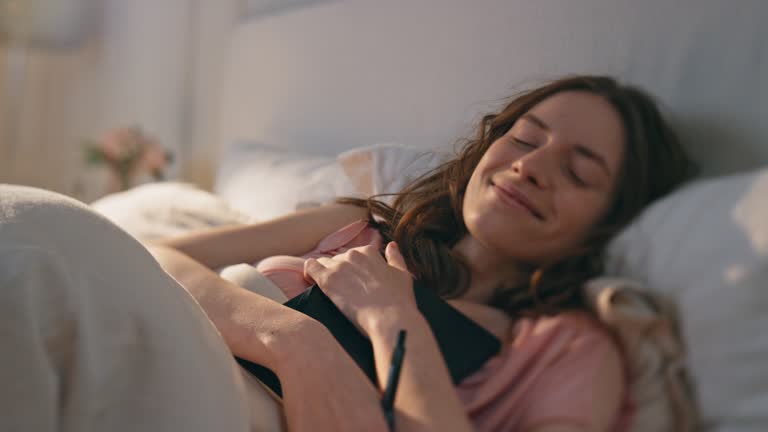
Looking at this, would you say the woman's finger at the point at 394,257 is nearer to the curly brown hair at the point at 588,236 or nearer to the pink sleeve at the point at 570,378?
the curly brown hair at the point at 588,236

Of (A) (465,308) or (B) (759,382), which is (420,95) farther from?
(B) (759,382)

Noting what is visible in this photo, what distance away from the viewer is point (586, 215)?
37 cm

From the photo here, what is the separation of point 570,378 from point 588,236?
7 centimetres

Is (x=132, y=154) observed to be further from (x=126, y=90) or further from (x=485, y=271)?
(x=485, y=271)

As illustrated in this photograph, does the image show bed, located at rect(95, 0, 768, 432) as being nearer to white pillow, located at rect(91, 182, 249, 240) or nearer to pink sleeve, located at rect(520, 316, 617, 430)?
pink sleeve, located at rect(520, 316, 617, 430)

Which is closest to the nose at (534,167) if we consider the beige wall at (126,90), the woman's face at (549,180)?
the woman's face at (549,180)

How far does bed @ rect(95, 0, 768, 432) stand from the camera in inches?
12.7

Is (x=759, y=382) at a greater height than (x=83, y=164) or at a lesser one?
greater

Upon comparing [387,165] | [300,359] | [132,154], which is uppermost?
[387,165]

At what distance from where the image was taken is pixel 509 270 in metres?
0.40

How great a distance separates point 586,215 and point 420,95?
18cm

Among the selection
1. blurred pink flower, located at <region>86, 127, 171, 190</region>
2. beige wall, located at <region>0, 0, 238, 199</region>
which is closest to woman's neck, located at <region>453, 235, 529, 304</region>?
beige wall, located at <region>0, 0, 238, 199</region>

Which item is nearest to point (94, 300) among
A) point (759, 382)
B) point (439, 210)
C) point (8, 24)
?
point (439, 210)

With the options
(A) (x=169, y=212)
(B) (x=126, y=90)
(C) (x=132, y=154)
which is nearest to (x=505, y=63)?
(A) (x=169, y=212)
